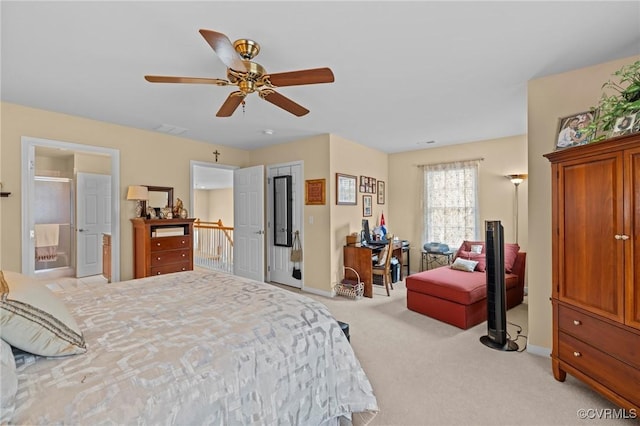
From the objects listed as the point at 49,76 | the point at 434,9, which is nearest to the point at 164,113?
the point at 49,76

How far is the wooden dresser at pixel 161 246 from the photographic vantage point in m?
3.85

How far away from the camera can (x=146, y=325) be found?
1416mm

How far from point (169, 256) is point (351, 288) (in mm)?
2649

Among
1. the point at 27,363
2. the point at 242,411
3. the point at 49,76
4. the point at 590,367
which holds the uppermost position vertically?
the point at 49,76

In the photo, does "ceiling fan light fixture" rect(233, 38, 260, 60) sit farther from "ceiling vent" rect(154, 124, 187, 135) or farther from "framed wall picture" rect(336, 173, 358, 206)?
"framed wall picture" rect(336, 173, 358, 206)

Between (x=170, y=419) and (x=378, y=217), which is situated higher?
(x=378, y=217)

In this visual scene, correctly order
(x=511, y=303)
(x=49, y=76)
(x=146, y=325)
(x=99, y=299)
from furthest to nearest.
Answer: (x=511, y=303) → (x=49, y=76) → (x=99, y=299) → (x=146, y=325)

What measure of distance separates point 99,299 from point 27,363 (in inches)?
30.6

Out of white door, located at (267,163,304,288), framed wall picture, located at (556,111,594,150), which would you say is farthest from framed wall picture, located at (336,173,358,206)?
framed wall picture, located at (556,111,594,150)

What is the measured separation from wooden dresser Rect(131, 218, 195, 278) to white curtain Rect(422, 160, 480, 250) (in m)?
4.15

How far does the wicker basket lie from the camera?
4.23m

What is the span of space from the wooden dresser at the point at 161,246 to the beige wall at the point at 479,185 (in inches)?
152

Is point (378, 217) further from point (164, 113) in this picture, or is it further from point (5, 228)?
point (5, 228)

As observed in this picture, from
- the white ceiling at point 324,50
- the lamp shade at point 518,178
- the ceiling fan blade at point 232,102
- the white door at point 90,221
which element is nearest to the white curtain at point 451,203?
the lamp shade at point 518,178
